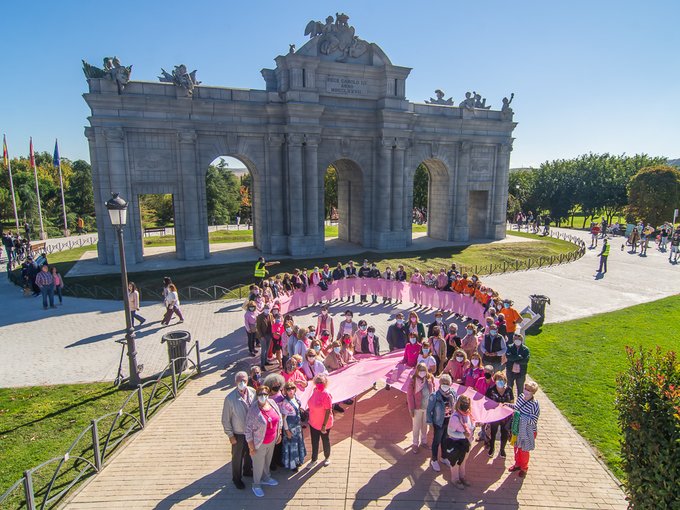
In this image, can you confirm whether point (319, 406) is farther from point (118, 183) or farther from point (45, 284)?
point (118, 183)

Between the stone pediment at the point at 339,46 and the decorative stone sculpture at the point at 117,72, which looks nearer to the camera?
the decorative stone sculpture at the point at 117,72

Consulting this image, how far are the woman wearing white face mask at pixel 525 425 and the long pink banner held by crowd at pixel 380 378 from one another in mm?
492

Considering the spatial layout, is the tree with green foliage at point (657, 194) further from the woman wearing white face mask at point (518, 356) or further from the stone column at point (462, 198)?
the woman wearing white face mask at point (518, 356)

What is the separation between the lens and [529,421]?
29.2ft

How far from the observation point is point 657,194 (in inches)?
1821

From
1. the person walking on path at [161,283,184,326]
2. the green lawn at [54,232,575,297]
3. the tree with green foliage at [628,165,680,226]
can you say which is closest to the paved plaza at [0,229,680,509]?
the person walking on path at [161,283,184,326]

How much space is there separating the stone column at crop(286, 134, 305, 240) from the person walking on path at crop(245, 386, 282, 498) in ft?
80.2

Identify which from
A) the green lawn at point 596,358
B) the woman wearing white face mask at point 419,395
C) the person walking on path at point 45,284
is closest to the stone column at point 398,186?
the green lawn at point 596,358

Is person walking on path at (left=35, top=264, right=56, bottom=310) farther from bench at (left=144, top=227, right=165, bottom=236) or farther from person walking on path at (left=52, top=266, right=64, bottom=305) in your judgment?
bench at (left=144, top=227, right=165, bottom=236)

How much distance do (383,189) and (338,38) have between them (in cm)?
1124

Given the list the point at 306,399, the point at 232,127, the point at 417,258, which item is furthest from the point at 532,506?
the point at 232,127

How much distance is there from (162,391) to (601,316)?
18.1 m

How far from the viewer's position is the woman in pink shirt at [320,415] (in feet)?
30.0

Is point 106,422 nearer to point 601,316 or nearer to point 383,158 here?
point 601,316
